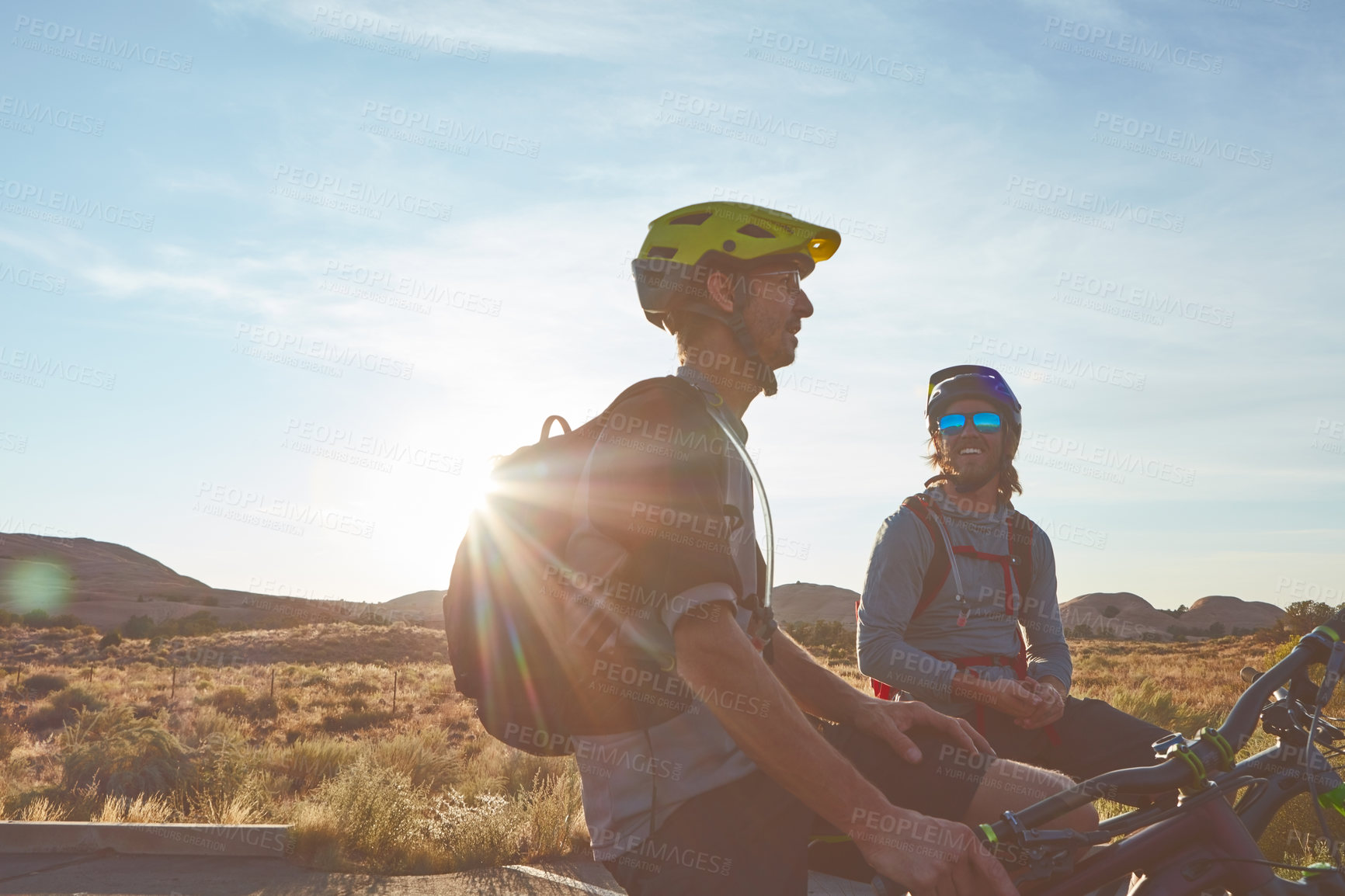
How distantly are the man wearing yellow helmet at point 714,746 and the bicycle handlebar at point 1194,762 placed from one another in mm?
185

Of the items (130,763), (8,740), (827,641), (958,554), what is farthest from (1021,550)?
(827,641)

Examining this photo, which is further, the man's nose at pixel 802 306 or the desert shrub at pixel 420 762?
the desert shrub at pixel 420 762

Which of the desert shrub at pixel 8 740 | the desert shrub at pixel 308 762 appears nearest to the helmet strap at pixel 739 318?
the desert shrub at pixel 308 762

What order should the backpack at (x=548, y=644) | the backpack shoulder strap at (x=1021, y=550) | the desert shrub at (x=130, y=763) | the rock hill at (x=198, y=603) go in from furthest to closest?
the rock hill at (x=198, y=603) → the desert shrub at (x=130, y=763) → the backpack shoulder strap at (x=1021, y=550) → the backpack at (x=548, y=644)

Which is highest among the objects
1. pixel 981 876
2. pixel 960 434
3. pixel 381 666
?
pixel 960 434

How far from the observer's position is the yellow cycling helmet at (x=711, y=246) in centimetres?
237

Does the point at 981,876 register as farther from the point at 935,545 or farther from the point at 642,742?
the point at 935,545

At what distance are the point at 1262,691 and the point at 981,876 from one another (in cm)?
85

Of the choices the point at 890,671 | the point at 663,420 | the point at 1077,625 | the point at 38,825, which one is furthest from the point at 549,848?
the point at 1077,625

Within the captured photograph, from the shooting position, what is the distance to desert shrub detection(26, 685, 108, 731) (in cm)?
1972

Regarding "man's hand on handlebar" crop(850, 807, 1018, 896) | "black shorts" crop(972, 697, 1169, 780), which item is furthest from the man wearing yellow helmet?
"black shorts" crop(972, 697, 1169, 780)

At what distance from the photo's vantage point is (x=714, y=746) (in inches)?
80.0

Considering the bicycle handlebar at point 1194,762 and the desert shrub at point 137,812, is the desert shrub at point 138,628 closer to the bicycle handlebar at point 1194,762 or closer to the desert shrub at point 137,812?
the desert shrub at point 137,812

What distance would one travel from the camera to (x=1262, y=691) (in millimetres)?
2186
